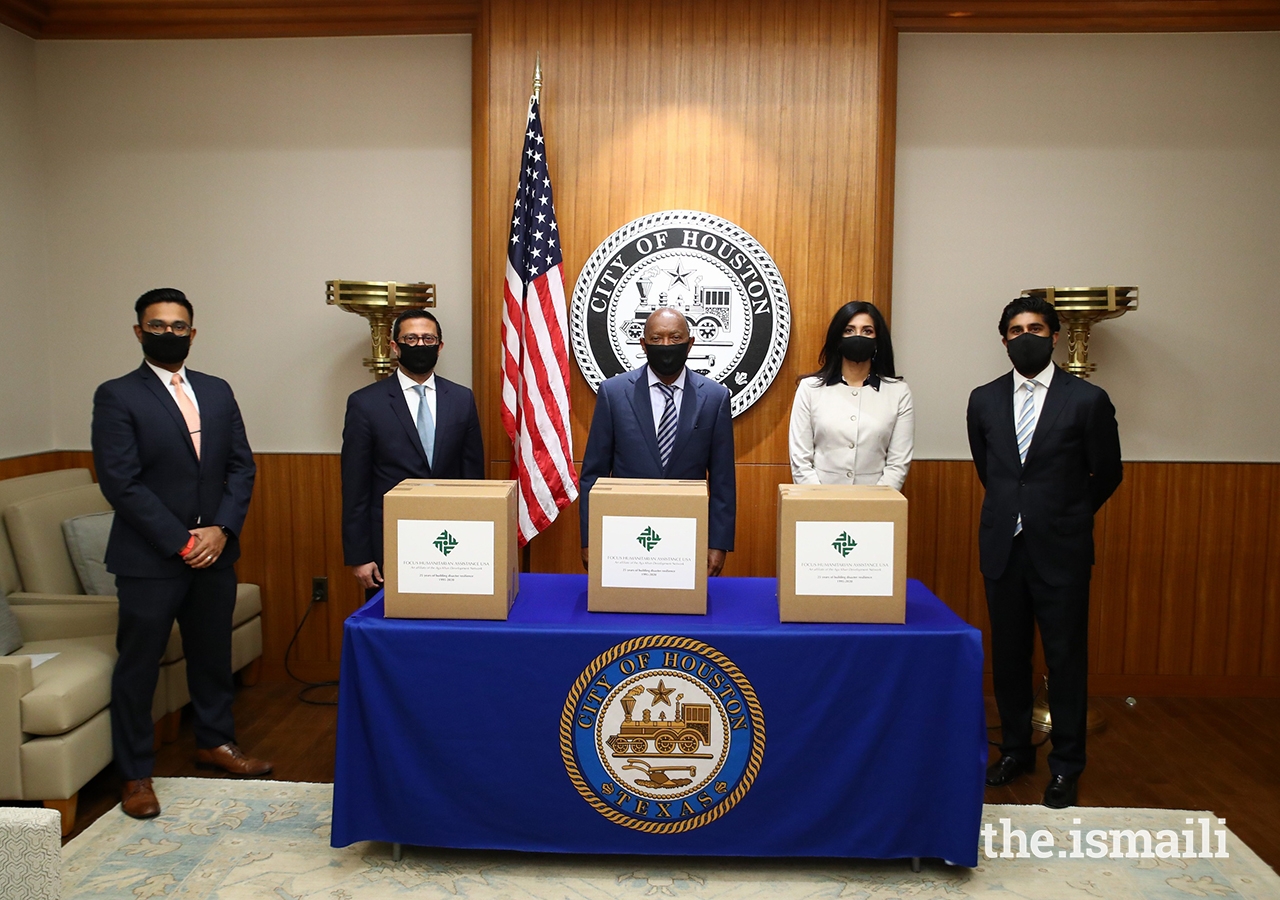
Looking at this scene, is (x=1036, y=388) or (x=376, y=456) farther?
(x=376, y=456)

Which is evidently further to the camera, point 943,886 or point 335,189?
point 335,189

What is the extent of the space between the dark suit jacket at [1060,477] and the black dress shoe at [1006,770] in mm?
708

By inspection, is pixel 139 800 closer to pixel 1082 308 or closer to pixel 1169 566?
pixel 1082 308

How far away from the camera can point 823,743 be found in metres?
2.44

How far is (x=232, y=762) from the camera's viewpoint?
3.27 meters

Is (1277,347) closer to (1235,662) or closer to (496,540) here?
(1235,662)

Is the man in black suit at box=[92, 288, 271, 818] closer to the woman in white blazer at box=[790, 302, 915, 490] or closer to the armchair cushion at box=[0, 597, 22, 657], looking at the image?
the armchair cushion at box=[0, 597, 22, 657]

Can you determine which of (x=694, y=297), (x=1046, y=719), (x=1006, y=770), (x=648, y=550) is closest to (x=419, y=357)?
(x=694, y=297)

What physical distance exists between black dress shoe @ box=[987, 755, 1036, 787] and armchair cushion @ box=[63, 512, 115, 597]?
3470mm

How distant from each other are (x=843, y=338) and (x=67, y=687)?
2.85 metres

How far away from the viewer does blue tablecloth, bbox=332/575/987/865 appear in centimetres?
240

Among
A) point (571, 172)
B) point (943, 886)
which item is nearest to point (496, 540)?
point (943, 886)

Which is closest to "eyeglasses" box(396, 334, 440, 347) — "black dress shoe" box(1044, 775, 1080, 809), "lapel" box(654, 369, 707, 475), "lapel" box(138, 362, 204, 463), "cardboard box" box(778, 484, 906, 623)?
"lapel" box(138, 362, 204, 463)

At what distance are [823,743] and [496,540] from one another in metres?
1.02
